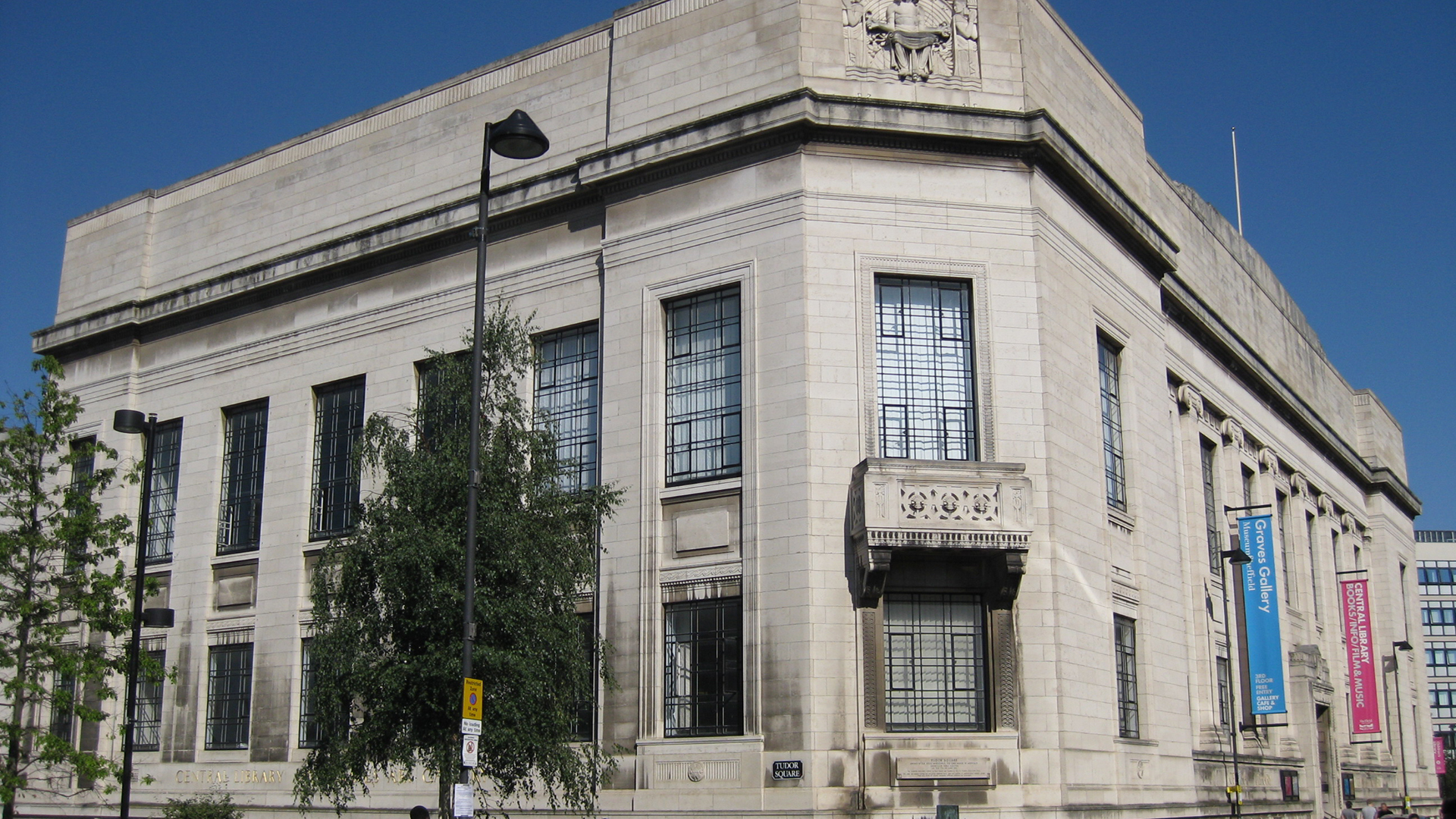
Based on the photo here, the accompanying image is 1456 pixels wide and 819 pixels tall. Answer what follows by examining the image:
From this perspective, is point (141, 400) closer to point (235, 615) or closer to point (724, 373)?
point (235, 615)

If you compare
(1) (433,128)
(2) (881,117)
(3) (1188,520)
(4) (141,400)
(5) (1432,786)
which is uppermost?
(1) (433,128)

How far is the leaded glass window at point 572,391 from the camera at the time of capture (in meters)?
28.0

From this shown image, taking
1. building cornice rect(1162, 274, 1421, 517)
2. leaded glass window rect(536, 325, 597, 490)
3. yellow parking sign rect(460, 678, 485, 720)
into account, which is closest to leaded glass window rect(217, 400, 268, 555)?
leaded glass window rect(536, 325, 597, 490)

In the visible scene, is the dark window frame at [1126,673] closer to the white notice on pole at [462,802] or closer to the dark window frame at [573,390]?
the dark window frame at [573,390]

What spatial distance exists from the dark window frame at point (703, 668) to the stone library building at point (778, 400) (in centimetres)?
7

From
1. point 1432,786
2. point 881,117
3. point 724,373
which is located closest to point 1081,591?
point 724,373

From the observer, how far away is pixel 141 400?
120ft

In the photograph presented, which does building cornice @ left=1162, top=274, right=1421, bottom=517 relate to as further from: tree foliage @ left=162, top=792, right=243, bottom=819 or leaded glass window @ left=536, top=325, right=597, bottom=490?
tree foliage @ left=162, top=792, right=243, bottom=819

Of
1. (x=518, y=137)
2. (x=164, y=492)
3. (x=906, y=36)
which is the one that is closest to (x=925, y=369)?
(x=906, y=36)

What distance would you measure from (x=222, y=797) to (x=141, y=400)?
37.1 ft

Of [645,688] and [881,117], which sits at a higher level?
[881,117]

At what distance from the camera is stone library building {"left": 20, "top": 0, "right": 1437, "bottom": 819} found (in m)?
23.8

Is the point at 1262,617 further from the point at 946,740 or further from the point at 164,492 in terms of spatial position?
the point at 164,492

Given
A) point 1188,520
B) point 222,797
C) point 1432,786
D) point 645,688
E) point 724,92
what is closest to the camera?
point 645,688
